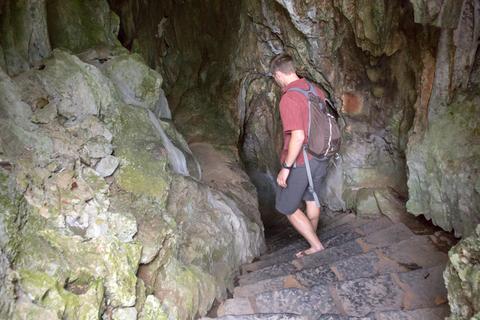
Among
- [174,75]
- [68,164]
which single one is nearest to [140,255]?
[68,164]

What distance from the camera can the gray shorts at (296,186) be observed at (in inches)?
173

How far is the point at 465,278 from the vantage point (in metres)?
2.34

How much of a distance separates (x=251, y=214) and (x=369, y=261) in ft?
7.94

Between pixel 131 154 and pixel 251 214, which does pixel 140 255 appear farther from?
pixel 251 214

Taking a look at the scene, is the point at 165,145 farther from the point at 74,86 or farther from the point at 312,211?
the point at 312,211

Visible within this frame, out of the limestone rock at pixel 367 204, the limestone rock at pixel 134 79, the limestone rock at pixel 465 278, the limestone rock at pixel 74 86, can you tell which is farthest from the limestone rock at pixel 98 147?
the limestone rock at pixel 367 204

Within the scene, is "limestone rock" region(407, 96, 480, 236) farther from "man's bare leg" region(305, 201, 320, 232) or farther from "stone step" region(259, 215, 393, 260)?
"man's bare leg" region(305, 201, 320, 232)

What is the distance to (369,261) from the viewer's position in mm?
4059

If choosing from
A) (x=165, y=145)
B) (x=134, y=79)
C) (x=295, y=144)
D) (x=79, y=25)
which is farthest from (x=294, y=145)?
(x=79, y=25)

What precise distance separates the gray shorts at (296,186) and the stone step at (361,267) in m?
0.77

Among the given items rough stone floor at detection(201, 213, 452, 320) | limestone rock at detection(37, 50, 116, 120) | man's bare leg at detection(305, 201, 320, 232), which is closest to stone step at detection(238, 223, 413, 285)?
rough stone floor at detection(201, 213, 452, 320)

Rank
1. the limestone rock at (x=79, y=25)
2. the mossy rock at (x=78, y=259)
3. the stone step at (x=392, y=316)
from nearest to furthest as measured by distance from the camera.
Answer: the mossy rock at (x=78, y=259) → the stone step at (x=392, y=316) → the limestone rock at (x=79, y=25)

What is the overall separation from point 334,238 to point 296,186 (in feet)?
3.26

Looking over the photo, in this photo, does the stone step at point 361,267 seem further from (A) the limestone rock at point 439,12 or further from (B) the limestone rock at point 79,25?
(B) the limestone rock at point 79,25
